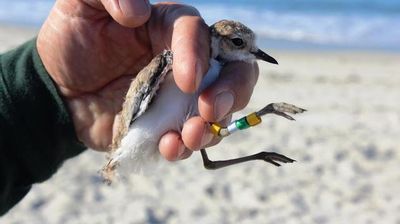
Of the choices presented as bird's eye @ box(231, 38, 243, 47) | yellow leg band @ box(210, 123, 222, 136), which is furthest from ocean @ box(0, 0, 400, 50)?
yellow leg band @ box(210, 123, 222, 136)

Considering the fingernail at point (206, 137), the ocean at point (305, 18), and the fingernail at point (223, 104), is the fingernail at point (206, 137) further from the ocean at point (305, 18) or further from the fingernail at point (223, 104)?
the ocean at point (305, 18)

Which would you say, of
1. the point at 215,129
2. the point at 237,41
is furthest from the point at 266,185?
the point at 215,129

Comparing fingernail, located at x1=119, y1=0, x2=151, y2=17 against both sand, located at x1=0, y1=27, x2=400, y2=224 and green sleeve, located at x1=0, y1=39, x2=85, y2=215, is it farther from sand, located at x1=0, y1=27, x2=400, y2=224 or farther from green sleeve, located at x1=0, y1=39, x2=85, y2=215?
sand, located at x1=0, y1=27, x2=400, y2=224

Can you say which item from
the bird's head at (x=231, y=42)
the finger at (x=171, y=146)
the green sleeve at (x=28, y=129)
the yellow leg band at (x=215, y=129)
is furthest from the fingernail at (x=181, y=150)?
the green sleeve at (x=28, y=129)

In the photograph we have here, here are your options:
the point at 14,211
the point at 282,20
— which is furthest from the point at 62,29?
the point at 282,20

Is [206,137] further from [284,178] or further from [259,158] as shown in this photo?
[284,178]

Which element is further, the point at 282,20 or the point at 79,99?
the point at 282,20

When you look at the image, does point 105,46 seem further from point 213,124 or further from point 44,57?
point 213,124
